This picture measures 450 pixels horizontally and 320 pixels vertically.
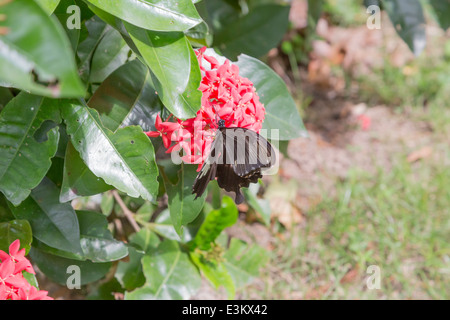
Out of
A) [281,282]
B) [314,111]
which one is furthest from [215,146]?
[314,111]

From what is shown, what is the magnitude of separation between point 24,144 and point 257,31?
0.99 metres

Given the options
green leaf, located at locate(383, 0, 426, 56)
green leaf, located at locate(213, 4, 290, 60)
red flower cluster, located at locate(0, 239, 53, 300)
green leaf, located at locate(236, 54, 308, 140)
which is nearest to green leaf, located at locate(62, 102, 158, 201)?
red flower cluster, located at locate(0, 239, 53, 300)

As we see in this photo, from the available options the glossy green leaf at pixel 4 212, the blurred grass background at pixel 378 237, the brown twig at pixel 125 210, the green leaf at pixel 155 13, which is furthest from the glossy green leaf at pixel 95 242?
the blurred grass background at pixel 378 237

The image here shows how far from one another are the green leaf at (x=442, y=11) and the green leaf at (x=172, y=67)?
52.5 inches

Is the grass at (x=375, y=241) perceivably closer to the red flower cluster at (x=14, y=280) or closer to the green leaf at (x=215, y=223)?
the green leaf at (x=215, y=223)

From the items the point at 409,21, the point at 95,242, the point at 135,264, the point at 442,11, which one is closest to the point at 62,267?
the point at 95,242

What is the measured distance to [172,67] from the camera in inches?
40.0

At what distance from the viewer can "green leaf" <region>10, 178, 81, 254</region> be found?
124 centimetres

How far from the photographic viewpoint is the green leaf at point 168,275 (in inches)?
59.3

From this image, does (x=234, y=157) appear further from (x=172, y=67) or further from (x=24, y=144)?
(x=24, y=144)

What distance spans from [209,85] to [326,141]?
1.73 metres

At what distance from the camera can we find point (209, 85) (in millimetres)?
1115

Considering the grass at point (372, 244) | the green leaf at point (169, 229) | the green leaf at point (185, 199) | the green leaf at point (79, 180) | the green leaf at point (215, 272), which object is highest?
the green leaf at point (79, 180)

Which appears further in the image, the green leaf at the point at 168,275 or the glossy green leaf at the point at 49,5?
the green leaf at the point at 168,275
